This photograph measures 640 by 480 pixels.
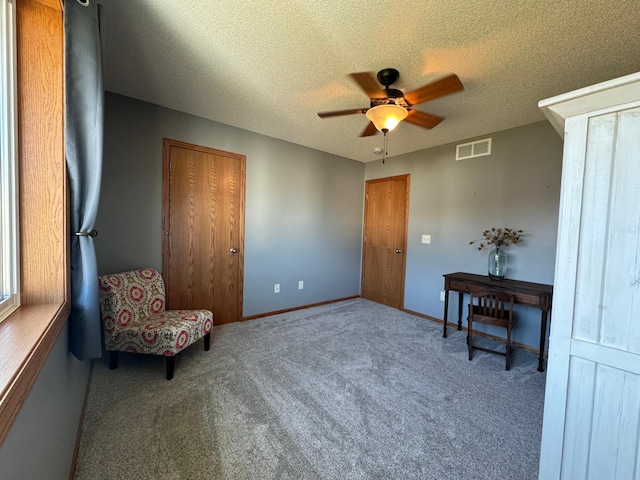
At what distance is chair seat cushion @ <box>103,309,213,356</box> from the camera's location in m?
1.99

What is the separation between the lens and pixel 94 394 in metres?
1.82

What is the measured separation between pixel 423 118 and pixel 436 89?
1.46 ft

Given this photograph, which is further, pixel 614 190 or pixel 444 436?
pixel 444 436

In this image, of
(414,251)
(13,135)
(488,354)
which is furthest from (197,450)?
(414,251)

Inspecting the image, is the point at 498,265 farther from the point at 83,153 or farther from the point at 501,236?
the point at 83,153

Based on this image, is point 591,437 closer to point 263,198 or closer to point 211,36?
point 211,36

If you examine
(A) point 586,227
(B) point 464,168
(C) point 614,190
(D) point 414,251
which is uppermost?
(B) point 464,168

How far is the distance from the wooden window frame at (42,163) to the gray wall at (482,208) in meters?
3.00

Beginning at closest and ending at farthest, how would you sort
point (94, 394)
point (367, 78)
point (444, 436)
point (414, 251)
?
point (444, 436) → point (367, 78) → point (94, 394) → point (414, 251)

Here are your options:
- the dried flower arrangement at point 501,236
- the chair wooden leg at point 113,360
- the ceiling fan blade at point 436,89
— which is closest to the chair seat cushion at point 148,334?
the chair wooden leg at point 113,360

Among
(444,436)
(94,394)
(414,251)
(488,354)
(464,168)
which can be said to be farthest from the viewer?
(414,251)

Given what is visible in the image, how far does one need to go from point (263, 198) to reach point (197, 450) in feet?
8.60

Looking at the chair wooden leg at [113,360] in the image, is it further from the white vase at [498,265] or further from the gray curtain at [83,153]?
the white vase at [498,265]

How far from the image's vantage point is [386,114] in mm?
1901
